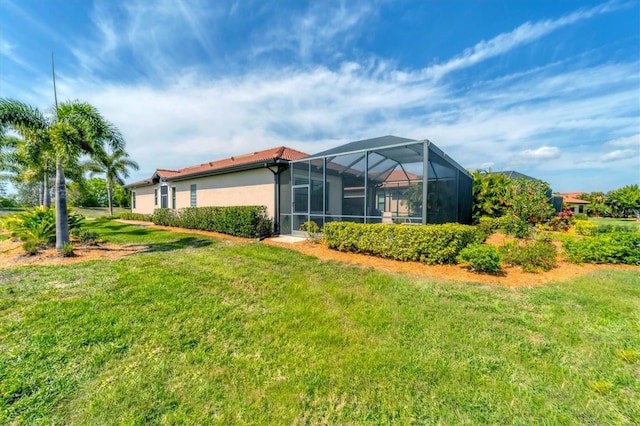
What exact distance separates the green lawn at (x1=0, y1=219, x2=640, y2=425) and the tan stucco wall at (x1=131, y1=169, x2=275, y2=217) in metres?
6.68

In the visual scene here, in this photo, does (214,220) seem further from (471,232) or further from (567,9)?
(567,9)

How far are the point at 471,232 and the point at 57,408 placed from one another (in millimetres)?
8109

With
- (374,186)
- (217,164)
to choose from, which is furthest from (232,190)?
(374,186)

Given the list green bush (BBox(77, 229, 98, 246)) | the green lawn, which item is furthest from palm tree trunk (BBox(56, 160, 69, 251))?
the green lawn

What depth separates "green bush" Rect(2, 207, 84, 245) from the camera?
279 inches

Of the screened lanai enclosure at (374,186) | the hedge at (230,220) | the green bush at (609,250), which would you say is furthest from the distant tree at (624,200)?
the hedge at (230,220)

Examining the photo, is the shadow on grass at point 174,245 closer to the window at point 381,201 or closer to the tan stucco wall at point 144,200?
the window at point 381,201

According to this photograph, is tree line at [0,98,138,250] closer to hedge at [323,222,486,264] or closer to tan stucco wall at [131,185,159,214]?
hedge at [323,222,486,264]


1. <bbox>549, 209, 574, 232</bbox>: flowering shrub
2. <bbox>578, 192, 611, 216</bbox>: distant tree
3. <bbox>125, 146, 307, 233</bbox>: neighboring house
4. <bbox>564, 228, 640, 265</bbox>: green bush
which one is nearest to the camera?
<bbox>564, 228, 640, 265</bbox>: green bush

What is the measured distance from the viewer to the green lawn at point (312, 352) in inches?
77.7

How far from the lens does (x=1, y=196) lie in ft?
79.2

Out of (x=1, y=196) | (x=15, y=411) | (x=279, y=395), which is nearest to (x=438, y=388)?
(x=279, y=395)

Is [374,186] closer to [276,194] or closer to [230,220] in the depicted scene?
[276,194]

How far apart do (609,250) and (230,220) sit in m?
12.5
